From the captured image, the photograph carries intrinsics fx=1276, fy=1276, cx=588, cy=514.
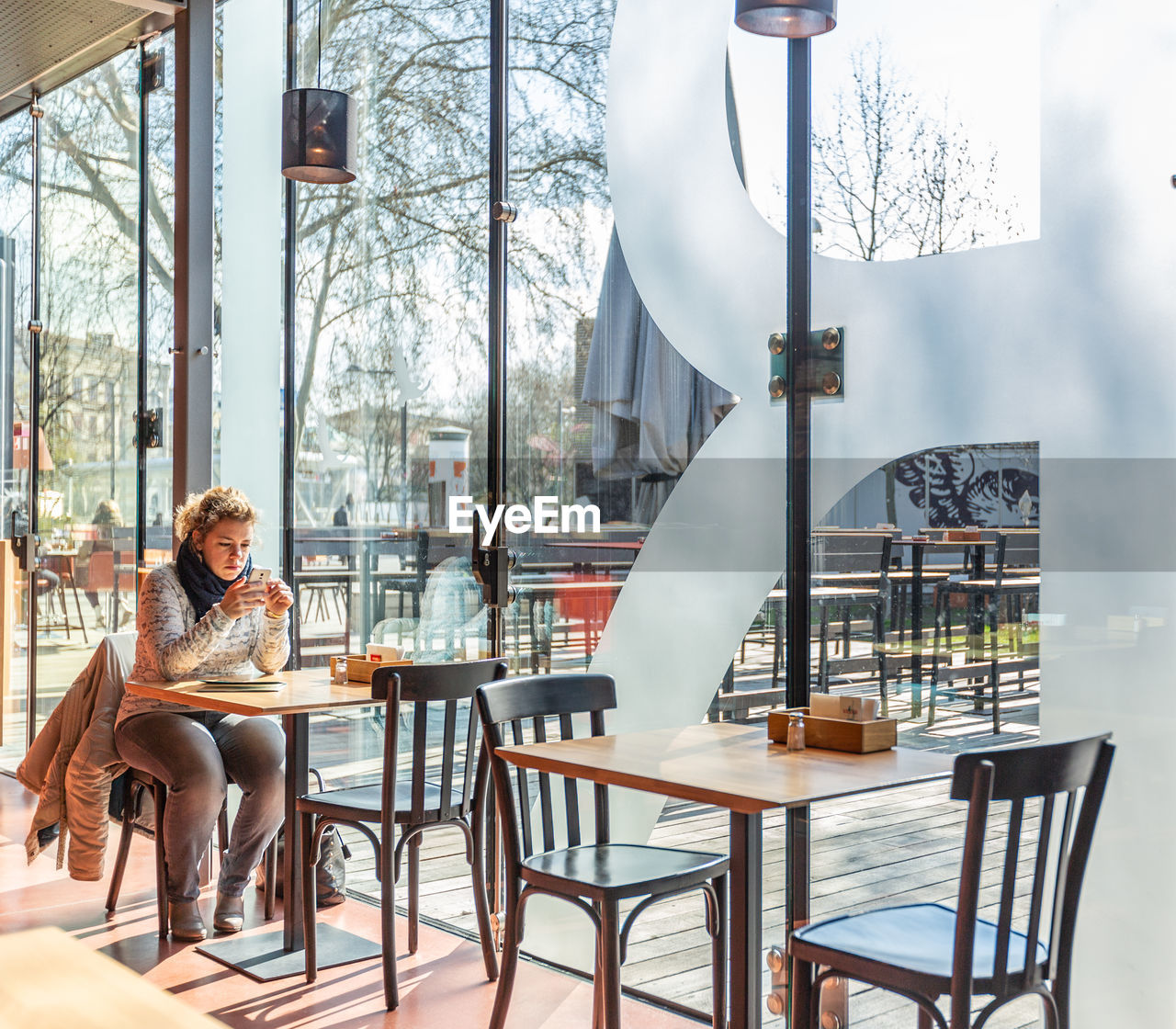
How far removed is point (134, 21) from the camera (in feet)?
17.8

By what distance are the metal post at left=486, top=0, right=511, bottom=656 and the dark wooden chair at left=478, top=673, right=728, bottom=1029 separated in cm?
102

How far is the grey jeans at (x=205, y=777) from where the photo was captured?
12.4 ft

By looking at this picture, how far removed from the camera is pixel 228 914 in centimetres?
394

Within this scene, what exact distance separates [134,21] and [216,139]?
0.72 metres

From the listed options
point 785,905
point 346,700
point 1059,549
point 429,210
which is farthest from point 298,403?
point 1059,549

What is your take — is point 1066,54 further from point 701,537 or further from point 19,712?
point 19,712

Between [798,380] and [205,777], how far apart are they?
2090 mm

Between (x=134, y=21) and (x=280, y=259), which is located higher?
(x=134, y=21)

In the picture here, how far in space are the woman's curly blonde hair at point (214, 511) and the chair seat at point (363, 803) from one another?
3.04 feet

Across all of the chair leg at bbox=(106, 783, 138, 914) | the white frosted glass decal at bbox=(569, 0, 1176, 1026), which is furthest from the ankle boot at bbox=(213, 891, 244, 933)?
the white frosted glass decal at bbox=(569, 0, 1176, 1026)

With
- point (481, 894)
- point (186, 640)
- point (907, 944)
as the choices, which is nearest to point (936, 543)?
point (907, 944)

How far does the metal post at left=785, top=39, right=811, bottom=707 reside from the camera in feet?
10.4

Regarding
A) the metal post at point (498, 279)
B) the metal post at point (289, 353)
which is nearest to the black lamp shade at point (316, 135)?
the metal post at point (498, 279)

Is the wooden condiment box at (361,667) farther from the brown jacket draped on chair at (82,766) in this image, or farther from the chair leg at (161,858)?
the brown jacket draped on chair at (82,766)
